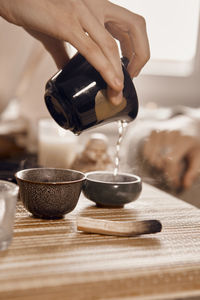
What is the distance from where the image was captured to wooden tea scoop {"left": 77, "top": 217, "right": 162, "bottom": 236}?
33.6 inches

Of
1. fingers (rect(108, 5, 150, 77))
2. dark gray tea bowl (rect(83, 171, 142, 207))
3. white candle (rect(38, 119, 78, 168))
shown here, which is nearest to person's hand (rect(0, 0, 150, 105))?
fingers (rect(108, 5, 150, 77))

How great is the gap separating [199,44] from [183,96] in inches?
16.9

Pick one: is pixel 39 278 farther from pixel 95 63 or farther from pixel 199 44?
pixel 199 44

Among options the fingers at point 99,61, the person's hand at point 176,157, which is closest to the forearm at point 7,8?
the fingers at point 99,61

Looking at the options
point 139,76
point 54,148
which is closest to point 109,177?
point 54,148

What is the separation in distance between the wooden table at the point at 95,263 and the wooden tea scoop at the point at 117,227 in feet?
0.04

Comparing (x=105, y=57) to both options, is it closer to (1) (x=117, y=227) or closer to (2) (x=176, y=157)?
(1) (x=117, y=227)

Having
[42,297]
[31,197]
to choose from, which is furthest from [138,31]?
[42,297]

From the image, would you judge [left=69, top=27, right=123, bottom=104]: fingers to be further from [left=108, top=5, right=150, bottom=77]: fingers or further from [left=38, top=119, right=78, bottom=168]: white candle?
[left=38, top=119, right=78, bottom=168]: white candle

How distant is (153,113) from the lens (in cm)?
257

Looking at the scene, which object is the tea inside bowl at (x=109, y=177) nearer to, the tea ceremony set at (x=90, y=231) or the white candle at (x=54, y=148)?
the tea ceremony set at (x=90, y=231)

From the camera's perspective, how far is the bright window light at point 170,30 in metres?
2.96

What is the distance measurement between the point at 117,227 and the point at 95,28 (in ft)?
1.48

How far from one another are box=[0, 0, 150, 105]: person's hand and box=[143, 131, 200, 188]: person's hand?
74 cm
